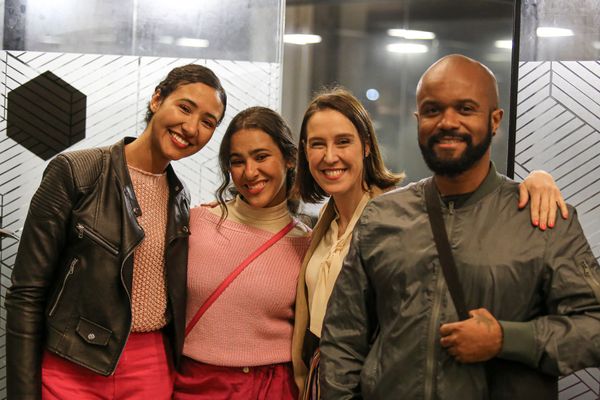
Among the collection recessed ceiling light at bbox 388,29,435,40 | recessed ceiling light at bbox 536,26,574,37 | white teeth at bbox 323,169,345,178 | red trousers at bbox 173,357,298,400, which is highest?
recessed ceiling light at bbox 536,26,574,37

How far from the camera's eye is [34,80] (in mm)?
3600

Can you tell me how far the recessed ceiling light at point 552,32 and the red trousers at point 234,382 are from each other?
6.18 ft

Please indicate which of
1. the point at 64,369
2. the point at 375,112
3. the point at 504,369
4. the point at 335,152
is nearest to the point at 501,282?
the point at 504,369

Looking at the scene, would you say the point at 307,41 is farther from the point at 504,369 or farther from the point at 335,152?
the point at 504,369

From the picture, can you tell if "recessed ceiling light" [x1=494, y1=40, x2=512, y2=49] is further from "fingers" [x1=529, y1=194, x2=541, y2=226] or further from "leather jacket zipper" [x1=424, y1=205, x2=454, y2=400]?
"leather jacket zipper" [x1=424, y1=205, x2=454, y2=400]

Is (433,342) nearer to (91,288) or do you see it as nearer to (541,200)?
(541,200)

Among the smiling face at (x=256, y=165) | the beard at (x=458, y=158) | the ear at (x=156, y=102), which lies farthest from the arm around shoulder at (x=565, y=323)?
the ear at (x=156, y=102)

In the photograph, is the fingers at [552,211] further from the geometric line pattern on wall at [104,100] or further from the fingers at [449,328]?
the geometric line pattern on wall at [104,100]

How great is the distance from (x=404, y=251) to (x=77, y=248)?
39.1 inches

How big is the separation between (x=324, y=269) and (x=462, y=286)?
63 cm

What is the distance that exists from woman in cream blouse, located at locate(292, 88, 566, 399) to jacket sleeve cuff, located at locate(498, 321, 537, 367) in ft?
2.29

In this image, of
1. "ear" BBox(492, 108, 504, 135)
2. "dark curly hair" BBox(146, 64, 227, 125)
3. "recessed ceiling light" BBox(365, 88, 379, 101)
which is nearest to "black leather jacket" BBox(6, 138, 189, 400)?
"dark curly hair" BBox(146, 64, 227, 125)

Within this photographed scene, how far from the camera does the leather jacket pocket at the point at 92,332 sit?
2.20m

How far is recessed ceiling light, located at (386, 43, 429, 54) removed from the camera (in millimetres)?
5934
